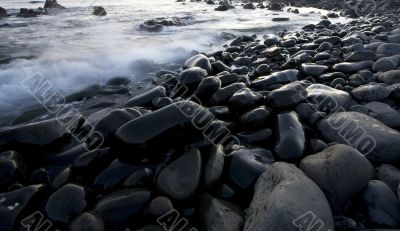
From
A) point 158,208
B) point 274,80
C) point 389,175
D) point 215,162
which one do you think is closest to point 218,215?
point 158,208

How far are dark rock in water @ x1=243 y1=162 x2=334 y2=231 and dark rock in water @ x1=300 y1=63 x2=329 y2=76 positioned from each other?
302cm

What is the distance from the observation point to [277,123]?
328 centimetres

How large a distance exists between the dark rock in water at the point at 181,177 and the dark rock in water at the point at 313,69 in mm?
2945

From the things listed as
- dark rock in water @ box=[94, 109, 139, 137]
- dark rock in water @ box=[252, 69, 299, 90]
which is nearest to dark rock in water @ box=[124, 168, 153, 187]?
dark rock in water @ box=[94, 109, 139, 137]

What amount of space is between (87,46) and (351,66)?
5883mm

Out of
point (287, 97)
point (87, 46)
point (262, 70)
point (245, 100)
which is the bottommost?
point (87, 46)

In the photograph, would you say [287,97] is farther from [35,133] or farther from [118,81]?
[118,81]

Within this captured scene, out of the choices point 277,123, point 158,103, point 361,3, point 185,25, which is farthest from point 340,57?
point 361,3

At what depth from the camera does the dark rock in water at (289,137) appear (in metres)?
2.83

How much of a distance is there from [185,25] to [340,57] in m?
7.75

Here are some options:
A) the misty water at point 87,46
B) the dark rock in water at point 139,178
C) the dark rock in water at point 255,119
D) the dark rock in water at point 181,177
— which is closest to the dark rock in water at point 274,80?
the dark rock in water at point 255,119

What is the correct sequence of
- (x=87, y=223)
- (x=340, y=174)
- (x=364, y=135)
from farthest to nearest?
(x=364, y=135), (x=340, y=174), (x=87, y=223)

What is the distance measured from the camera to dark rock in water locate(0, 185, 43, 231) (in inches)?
90.2

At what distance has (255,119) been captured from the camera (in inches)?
135
